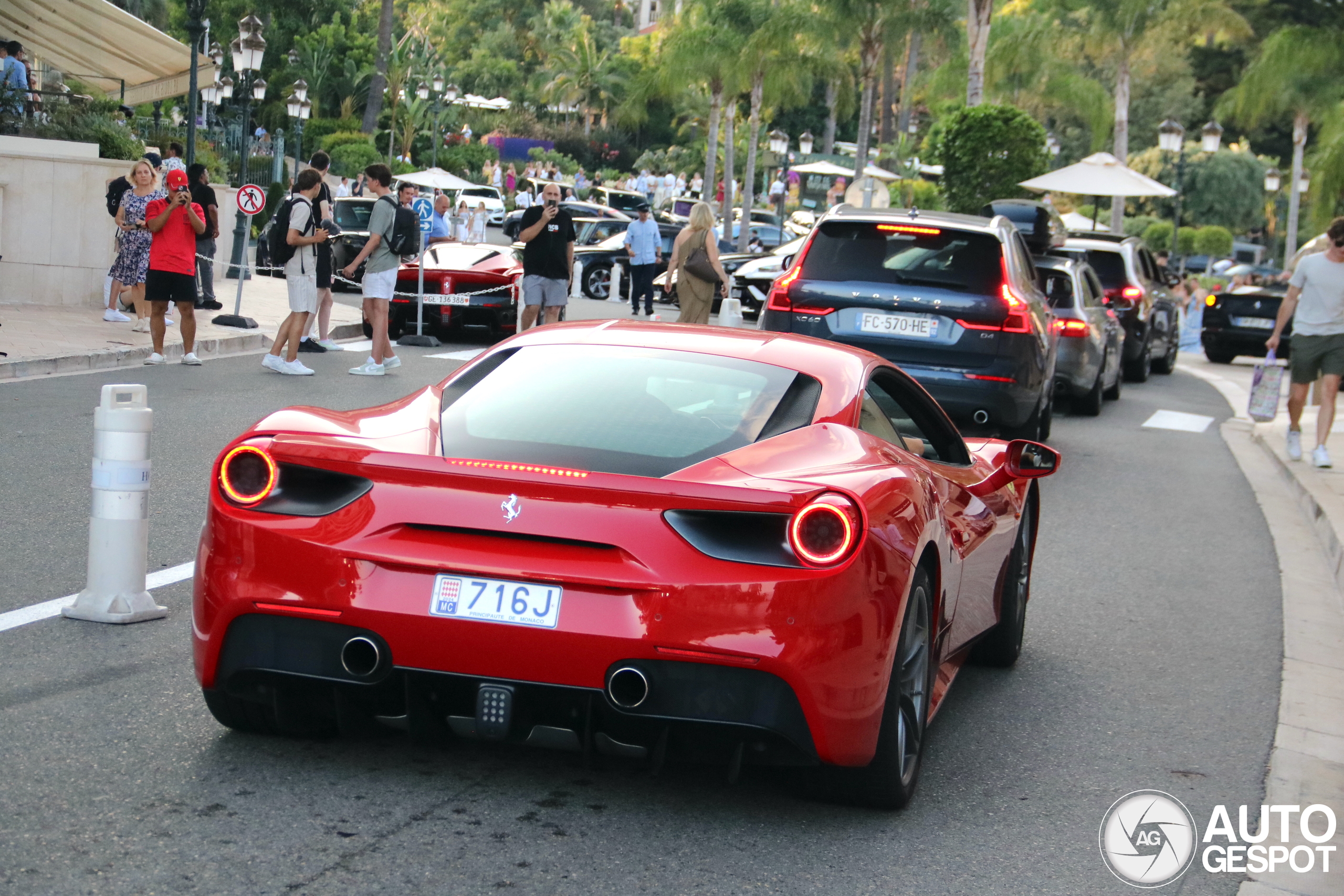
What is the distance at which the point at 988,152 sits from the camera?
30672 mm

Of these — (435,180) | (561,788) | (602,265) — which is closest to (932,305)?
(561,788)

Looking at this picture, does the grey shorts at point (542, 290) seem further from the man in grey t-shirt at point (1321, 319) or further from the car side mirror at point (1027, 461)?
the car side mirror at point (1027, 461)

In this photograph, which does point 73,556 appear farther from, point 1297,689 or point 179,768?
point 1297,689

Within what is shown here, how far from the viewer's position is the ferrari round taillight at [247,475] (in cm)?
419

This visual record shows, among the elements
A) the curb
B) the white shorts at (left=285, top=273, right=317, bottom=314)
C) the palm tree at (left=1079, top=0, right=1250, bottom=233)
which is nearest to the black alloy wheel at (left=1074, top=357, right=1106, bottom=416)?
the white shorts at (left=285, top=273, right=317, bottom=314)

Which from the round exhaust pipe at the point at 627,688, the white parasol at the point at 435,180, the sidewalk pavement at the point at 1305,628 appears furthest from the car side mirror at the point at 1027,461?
the white parasol at the point at 435,180

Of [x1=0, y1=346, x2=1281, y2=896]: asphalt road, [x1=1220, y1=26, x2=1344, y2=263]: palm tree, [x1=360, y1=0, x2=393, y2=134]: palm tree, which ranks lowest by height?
[x1=0, y1=346, x2=1281, y2=896]: asphalt road

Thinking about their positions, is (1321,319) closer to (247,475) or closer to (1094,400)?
(1094,400)

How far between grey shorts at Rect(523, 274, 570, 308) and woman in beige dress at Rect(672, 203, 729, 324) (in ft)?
4.23

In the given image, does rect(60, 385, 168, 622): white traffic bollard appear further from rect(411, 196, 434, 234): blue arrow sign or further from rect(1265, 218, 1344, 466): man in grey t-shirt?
rect(411, 196, 434, 234): blue arrow sign

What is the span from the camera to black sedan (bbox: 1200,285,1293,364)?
26516 millimetres

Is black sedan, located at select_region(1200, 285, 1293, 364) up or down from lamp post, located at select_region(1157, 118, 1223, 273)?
down

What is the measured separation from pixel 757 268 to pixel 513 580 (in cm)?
2513

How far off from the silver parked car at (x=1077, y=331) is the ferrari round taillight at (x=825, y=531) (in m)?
11.8
